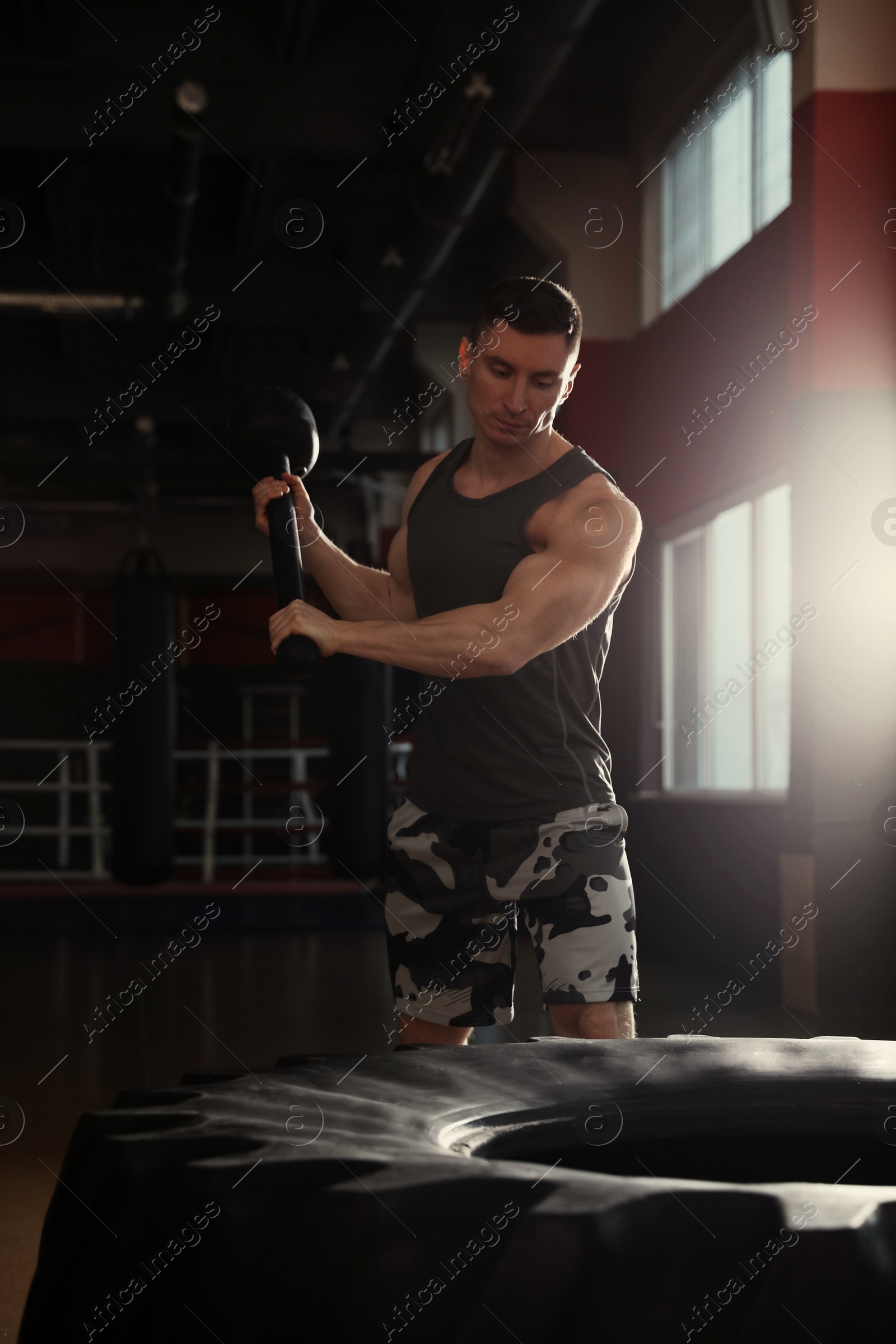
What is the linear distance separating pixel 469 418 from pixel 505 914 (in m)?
7.25

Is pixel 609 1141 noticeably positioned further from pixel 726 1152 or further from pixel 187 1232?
pixel 187 1232

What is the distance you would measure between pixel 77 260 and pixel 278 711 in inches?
176

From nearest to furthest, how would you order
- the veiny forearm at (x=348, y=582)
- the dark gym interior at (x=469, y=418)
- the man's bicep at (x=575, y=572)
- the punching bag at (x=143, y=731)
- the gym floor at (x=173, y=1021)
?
1. the man's bicep at (x=575, y=572)
2. the veiny forearm at (x=348, y=582)
3. the gym floor at (x=173, y=1021)
4. the dark gym interior at (x=469, y=418)
5. the punching bag at (x=143, y=731)

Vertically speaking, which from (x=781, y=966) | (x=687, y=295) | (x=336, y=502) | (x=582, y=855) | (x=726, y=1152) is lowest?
(x=781, y=966)

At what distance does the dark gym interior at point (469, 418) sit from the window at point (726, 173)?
2 cm

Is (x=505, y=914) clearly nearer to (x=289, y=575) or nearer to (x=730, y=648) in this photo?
(x=289, y=575)

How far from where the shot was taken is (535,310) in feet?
4.97

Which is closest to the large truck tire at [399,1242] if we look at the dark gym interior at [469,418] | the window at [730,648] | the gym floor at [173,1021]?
the dark gym interior at [469,418]

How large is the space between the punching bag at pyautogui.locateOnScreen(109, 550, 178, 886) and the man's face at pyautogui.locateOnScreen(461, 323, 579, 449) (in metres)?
4.99

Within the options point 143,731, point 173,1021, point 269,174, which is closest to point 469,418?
point 269,174

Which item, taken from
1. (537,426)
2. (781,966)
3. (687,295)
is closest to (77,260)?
(687,295)

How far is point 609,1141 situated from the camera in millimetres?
956

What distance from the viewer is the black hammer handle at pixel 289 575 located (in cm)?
135

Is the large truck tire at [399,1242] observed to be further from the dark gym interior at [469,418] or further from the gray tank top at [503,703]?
the gray tank top at [503,703]
